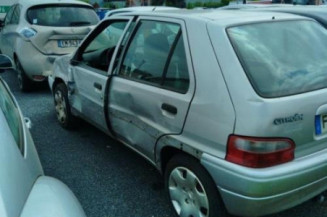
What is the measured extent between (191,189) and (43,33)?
180 inches

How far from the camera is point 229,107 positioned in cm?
222

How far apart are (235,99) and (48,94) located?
16.4ft

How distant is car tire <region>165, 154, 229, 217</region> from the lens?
242cm

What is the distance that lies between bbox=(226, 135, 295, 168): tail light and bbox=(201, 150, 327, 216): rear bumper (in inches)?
1.4

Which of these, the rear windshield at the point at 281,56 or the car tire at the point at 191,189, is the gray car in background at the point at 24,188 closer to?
the car tire at the point at 191,189

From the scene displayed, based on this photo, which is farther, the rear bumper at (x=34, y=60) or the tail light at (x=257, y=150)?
the rear bumper at (x=34, y=60)

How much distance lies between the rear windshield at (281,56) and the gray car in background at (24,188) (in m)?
1.25

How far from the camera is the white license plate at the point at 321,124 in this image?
236cm

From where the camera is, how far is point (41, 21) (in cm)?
631

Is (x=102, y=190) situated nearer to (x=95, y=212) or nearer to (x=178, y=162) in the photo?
(x=95, y=212)

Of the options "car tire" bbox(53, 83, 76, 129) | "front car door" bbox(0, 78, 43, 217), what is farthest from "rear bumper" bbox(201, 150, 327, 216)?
"car tire" bbox(53, 83, 76, 129)

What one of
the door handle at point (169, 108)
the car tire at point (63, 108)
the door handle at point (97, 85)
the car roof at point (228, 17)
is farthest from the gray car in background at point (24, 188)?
the car tire at point (63, 108)

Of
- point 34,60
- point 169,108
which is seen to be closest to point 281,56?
point 169,108

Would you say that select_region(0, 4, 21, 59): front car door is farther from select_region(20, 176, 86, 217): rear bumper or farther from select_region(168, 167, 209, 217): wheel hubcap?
select_region(20, 176, 86, 217): rear bumper
